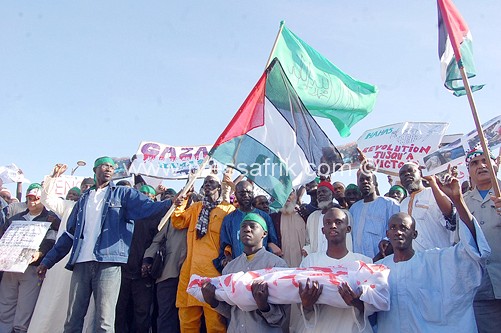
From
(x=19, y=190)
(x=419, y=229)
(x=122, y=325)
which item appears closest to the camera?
(x=419, y=229)

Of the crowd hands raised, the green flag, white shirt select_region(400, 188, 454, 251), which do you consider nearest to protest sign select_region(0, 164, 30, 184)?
the crowd hands raised

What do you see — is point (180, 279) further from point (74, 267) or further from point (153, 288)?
point (74, 267)

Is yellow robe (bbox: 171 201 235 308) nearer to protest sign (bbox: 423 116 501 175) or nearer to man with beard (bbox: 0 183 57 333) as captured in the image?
man with beard (bbox: 0 183 57 333)

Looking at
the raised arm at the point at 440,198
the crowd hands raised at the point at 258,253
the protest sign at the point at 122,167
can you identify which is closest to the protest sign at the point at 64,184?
the protest sign at the point at 122,167

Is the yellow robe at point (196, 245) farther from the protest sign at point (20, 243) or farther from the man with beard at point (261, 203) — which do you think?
the protest sign at point (20, 243)

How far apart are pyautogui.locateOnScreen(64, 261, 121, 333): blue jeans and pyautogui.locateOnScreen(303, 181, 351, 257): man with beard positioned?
2.07 meters

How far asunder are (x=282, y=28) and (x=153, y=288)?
4.08 m

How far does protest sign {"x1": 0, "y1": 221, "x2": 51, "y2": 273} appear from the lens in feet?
21.9

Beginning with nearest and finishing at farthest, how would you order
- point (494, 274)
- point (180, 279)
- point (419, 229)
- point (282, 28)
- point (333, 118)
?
point (494, 274)
point (419, 229)
point (180, 279)
point (282, 28)
point (333, 118)

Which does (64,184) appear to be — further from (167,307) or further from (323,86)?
(323,86)

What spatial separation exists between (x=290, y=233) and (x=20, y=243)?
350cm

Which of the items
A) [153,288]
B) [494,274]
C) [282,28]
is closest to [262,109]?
[282,28]

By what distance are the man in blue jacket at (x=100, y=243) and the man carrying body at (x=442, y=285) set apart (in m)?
2.70

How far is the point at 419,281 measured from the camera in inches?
164
